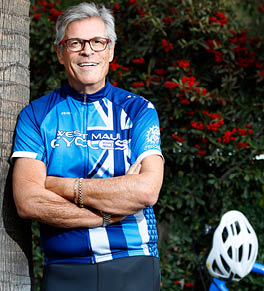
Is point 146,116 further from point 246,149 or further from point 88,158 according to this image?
point 246,149

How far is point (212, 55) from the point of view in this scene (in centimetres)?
445

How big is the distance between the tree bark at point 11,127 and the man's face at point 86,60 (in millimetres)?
287

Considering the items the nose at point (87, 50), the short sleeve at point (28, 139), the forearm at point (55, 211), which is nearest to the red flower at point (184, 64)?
the nose at point (87, 50)

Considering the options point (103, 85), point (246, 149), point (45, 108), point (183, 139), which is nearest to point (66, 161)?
point (45, 108)

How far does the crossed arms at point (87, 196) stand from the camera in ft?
7.25

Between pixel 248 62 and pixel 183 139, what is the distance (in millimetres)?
915

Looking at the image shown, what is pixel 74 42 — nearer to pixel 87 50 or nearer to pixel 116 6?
pixel 87 50

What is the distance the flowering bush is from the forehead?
65.1 inches

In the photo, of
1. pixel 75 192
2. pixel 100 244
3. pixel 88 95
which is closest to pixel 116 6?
pixel 88 95

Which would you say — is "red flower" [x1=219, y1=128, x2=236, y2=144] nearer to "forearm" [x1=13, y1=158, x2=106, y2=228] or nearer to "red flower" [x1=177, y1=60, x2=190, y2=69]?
"red flower" [x1=177, y1=60, x2=190, y2=69]

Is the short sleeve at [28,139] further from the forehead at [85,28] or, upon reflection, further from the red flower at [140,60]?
the red flower at [140,60]

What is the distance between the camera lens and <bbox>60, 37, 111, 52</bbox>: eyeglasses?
2.48 meters

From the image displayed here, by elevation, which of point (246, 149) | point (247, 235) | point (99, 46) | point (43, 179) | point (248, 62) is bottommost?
point (247, 235)

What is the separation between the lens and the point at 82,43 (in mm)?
2486
